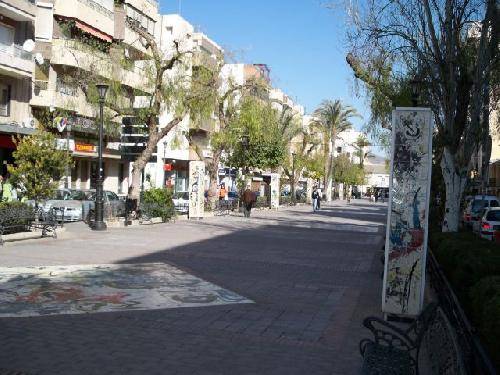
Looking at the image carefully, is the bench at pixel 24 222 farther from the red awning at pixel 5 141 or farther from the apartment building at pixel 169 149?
the apartment building at pixel 169 149

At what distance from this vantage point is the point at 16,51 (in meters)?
30.0

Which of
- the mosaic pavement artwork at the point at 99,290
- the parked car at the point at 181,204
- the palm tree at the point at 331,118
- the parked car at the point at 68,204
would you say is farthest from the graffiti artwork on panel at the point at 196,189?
the palm tree at the point at 331,118

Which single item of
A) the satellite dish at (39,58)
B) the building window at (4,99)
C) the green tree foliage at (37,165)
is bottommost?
the green tree foliage at (37,165)

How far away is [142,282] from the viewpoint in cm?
1028

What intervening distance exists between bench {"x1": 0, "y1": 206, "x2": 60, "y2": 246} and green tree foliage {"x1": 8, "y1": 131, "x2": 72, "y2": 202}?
1.44m

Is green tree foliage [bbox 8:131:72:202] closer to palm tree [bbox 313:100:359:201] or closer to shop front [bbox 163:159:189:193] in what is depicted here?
shop front [bbox 163:159:189:193]

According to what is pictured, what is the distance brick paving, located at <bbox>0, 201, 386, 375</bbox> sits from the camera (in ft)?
19.1

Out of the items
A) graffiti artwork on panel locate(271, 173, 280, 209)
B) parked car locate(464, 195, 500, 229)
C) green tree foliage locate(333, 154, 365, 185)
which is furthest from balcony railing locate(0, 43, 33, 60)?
green tree foliage locate(333, 154, 365, 185)

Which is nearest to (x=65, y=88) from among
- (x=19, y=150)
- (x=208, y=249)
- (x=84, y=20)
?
(x=84, y=20)

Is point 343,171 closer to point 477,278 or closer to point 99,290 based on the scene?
point 99,290

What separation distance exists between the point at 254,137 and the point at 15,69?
14250 millimetres

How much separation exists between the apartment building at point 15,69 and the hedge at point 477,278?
960 inches

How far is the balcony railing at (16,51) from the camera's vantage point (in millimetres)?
29091

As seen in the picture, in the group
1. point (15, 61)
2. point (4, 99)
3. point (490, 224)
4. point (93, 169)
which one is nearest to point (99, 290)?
point (490, 224)
